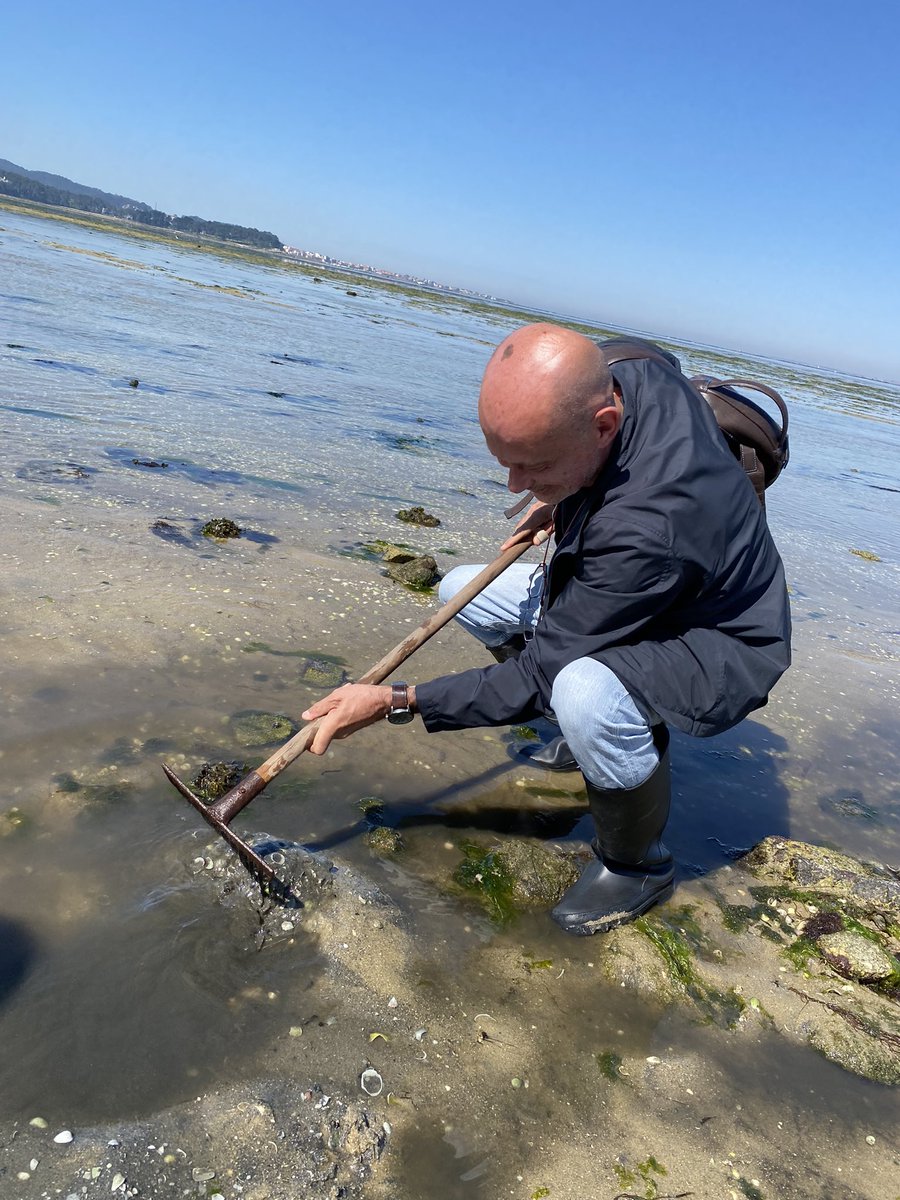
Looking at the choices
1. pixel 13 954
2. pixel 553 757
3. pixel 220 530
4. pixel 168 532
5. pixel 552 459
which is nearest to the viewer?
pixel 13 954

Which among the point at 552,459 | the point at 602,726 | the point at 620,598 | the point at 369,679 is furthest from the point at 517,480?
the point at 369,679

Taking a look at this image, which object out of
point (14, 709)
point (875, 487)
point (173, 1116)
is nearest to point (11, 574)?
point (14, 709)

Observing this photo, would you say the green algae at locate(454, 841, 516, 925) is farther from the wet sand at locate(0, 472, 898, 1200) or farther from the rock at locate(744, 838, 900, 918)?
the rock at locate(744, 838, 900, 918)

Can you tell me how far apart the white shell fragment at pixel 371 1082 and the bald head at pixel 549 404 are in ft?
5.92

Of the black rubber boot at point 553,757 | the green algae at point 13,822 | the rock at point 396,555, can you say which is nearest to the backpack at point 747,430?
the black rubber boot at point 553,757

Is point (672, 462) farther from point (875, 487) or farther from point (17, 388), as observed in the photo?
point (875, 487)

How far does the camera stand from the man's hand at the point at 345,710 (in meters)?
2.81

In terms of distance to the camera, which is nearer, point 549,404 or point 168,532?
point 549,404

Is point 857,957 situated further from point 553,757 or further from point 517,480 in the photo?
point 517,480

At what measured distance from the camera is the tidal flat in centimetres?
213

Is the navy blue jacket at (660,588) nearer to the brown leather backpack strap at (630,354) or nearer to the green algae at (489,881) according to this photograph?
the brown leather backpack strap at (630,354)

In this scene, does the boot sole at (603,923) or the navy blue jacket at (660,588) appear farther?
the boot sole at (603,923)

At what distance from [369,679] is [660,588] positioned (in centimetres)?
118

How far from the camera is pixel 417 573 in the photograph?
5867 mm
